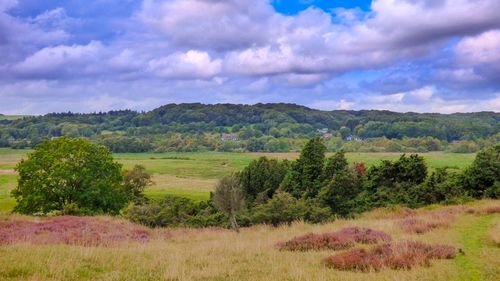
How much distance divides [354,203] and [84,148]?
30135mm

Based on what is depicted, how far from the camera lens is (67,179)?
45.3 meters

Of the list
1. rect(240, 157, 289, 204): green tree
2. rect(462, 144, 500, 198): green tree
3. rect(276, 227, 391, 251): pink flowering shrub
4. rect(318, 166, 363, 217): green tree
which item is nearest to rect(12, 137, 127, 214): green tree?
rect(240, 157, 289, 204): green tree

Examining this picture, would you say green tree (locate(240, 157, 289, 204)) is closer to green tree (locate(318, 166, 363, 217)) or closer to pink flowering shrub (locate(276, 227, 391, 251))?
green tree (locate(318, 166, 363, 217))

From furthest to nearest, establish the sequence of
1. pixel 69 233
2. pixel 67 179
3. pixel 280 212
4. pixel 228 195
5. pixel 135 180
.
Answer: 1. pixel 135 180
2. pixel 67 179
3. pixel 280 212
4. pixel 228 195
5. pixel 69 233

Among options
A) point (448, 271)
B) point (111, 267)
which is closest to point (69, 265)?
point (111, 267)

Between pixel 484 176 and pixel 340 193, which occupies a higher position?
pixel 484 176

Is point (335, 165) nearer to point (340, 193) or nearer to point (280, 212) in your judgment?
point (340, 193)

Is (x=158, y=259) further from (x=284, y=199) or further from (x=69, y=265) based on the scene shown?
(x=284, y=199)

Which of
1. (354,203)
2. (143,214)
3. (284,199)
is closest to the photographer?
(284,199)

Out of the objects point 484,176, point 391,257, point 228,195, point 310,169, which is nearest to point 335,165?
point 310,169

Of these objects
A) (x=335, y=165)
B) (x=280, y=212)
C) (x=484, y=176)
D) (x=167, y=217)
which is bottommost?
(x=167, y=217)

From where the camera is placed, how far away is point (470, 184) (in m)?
40.2

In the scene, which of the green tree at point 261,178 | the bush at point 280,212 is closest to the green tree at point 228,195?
the bush at point 280,212

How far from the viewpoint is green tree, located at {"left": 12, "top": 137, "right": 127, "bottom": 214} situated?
44781 millimetres
